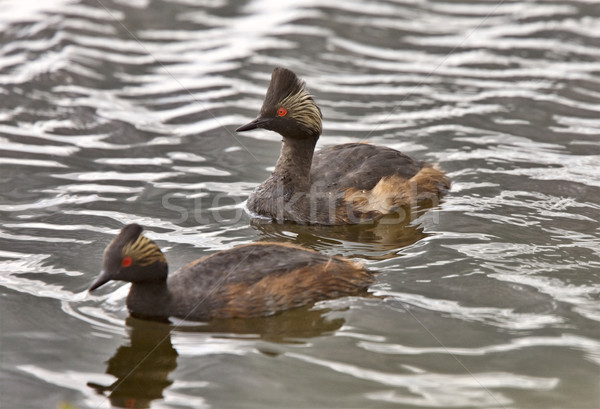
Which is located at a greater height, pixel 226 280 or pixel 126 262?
pixel 126 262

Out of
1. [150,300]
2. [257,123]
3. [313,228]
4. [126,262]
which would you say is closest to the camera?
[126,262]

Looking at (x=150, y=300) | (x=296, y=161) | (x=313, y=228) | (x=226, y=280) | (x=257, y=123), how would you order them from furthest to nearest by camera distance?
(x=296, y=161)
(x=257, y=123)
(x=313, y=228)
(x=226, y=280)
(x=150, y=300)

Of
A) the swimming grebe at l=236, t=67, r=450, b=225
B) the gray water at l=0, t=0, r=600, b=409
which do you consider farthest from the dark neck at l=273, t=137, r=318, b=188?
the gray water at l=0, t=0, r=600, b=409

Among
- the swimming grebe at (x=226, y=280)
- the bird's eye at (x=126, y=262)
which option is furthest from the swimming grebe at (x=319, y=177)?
the bird's eye at (x=126, y=262)

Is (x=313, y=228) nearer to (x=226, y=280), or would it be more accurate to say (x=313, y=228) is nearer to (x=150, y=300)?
(x=226, y=280)

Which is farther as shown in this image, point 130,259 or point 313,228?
point 313,228

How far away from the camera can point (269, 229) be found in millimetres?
8906

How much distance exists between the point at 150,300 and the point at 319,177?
10.6 ft

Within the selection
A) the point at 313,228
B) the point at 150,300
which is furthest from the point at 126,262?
the point at 313,228

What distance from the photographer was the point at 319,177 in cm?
935

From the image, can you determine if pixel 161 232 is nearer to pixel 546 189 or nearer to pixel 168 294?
pixel 168 294

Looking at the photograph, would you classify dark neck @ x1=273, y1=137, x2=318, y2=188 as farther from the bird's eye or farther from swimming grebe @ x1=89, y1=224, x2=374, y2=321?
the bird's eye

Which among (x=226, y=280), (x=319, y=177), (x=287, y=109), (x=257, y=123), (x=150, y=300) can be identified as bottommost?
(x=150, y=300)

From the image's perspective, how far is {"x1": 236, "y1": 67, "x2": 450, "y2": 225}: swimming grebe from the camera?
9.03 m
